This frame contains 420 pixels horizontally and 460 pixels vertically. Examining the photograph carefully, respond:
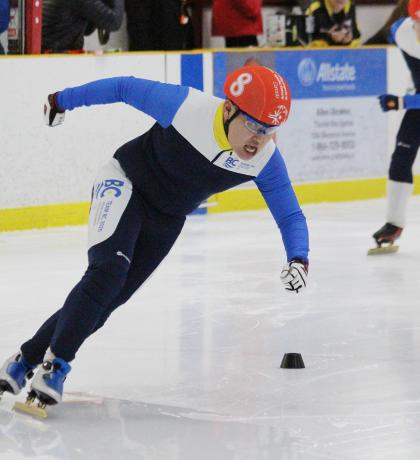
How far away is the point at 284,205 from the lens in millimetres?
4758

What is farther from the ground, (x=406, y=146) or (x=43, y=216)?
(x=406, y=146)

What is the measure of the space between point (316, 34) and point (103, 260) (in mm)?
7625

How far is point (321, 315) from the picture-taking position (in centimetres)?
654

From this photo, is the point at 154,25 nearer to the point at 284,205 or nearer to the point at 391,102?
the point at 391,102

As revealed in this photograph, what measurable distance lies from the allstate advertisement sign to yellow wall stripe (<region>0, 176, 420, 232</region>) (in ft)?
2.52

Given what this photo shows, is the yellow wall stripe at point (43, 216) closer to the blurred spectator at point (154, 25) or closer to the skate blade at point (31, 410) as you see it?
the blurred spectator at point (154, 25)

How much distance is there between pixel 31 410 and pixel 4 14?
5.49 m

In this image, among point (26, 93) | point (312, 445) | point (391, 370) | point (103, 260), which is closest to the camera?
point (312, 445)

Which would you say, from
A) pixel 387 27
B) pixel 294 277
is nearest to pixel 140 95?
pixel 294 277

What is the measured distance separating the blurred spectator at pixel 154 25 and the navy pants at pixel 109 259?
6.26 metres

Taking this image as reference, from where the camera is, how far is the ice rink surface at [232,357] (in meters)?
4.22

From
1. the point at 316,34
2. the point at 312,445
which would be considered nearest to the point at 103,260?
the point at 312,445

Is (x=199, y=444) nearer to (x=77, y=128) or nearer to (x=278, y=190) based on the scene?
(x=278, y=190)

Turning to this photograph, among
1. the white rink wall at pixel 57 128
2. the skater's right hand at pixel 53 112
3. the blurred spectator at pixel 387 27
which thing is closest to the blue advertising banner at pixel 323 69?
the blurred spectator at pixel 387 27
